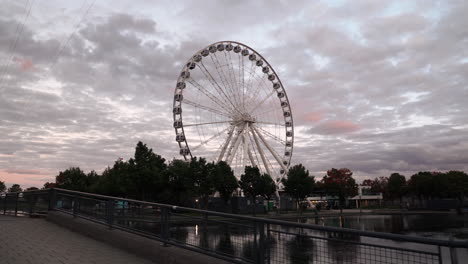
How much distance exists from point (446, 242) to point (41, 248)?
8929mm

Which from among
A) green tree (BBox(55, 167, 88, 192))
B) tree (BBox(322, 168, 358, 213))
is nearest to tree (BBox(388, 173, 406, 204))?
tree (BBox(322, 168, 358, 213))

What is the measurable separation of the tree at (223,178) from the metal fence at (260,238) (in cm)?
4029

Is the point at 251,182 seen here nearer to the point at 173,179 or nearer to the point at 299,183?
the point at 299,183

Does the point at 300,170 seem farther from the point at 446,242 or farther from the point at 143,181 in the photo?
the point at 446,242

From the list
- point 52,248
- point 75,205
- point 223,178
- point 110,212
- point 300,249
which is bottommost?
point 52,248

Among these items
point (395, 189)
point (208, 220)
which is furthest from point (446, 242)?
point (395, 189)

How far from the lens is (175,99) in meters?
45.8

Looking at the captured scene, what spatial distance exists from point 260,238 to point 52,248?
19.1 feet

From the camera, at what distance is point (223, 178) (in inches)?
2072

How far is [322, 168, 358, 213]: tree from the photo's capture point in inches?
3108

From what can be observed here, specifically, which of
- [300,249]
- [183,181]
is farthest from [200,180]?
[300,249]

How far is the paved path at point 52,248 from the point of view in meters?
8.15

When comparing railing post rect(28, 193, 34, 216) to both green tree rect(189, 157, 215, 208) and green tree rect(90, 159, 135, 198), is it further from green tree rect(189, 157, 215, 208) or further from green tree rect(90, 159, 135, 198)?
green tree rect(90, 159, 135, 198)

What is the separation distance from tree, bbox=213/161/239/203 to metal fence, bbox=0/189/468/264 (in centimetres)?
4029
